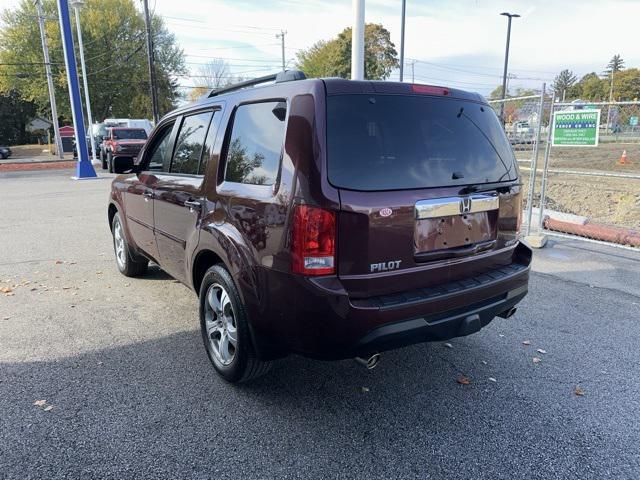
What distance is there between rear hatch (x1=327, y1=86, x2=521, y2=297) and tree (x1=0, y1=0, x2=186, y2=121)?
147ft

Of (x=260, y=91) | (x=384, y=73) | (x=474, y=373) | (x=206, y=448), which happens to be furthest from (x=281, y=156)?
(x=384, y=73)

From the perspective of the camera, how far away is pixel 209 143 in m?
3.55

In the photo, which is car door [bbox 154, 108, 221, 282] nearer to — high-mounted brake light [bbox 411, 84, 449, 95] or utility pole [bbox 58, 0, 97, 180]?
high-mounted brake light [bbox 411, 84, 449, 95]

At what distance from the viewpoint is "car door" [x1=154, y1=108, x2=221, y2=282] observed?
11.7 ft

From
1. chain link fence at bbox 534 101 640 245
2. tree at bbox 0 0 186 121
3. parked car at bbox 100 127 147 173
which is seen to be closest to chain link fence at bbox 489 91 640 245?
chain link fence at bbox 534 101 640 245

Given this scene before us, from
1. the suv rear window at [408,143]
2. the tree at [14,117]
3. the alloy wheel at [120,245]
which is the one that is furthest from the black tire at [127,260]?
the tree at [14,117]

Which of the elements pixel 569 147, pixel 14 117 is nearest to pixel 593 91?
pixel 569 147

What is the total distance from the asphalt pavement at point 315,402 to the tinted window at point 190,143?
4.66 feet

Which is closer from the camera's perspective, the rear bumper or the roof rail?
the rear bumper

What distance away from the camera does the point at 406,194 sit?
2.67 meters

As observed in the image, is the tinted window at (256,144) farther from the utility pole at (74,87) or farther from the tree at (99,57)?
the tree at (99,57)

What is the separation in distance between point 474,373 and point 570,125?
515cm

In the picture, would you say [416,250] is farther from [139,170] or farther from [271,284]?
[139,170]

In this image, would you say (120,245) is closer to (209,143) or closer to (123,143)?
(209,143)
